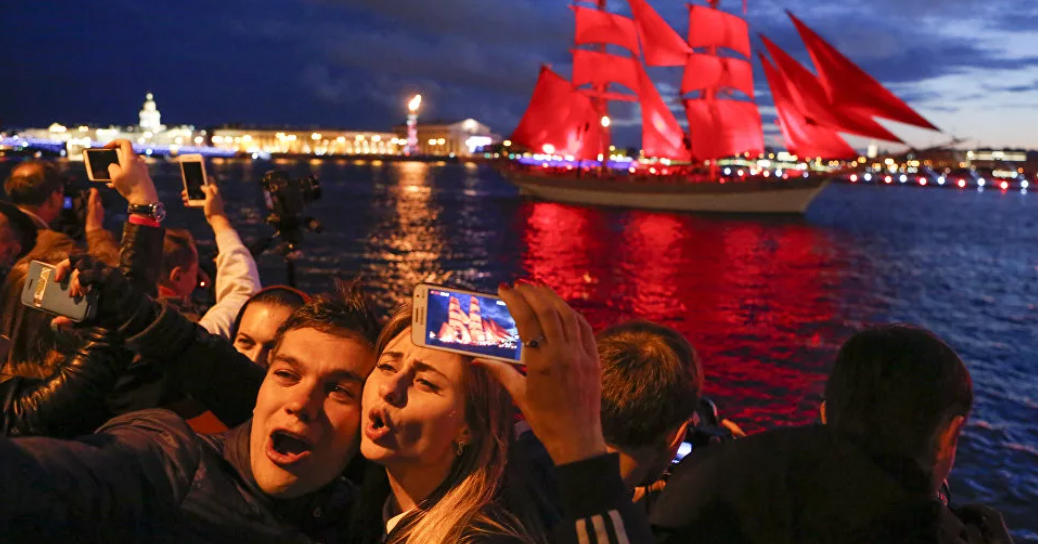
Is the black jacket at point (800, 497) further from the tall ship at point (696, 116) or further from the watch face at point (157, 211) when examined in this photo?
the tall ship at point (696, 116)

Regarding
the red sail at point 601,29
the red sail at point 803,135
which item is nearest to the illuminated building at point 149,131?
the red sail at point 601,29

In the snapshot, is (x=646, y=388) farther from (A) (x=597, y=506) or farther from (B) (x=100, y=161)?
(B) (x=100, y=161)

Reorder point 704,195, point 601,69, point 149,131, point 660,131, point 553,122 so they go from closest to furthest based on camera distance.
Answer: point 704,195, point 660,131, point 553,122, point 601,69, point 149,131

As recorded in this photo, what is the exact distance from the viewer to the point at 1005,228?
47656mm

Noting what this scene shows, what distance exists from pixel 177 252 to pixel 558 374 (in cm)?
247

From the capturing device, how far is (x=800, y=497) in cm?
150

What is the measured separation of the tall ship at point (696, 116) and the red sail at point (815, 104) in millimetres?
63

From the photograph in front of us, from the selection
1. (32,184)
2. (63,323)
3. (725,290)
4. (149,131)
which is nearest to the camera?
(63,323)

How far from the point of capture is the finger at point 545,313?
1094 mm

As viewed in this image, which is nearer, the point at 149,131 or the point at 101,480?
the point at 101,480

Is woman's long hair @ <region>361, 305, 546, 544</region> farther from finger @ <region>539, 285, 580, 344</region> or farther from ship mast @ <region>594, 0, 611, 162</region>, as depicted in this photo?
ship mast @ <region>594, 0, 611, 162</region>

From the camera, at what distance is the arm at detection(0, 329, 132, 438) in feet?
5.42

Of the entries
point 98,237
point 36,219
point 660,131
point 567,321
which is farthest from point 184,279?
point 660,131

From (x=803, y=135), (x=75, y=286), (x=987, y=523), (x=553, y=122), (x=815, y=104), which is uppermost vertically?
(x=815, y=104)
